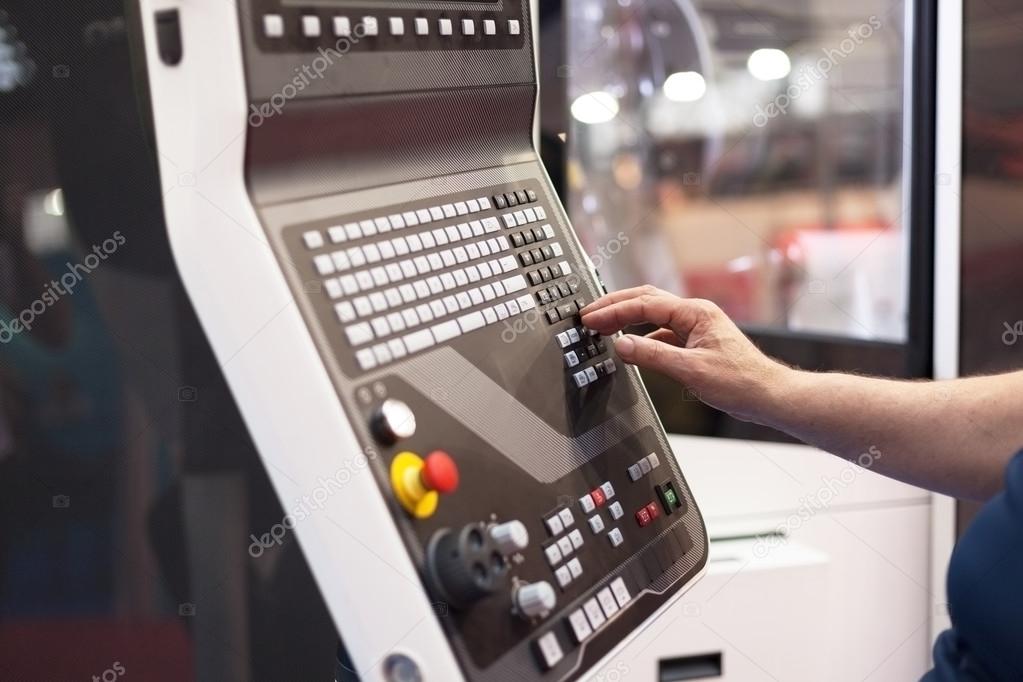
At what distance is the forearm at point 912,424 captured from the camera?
3.43 feet

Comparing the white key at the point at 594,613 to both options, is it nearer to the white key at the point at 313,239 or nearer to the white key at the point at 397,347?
the white key at the point at 397,347

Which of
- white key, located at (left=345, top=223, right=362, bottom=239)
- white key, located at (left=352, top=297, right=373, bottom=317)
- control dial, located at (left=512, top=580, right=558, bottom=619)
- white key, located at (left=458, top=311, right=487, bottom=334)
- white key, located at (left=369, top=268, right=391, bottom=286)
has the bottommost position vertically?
control dial, located at (left=512, top=580, right=558, bottom=619)

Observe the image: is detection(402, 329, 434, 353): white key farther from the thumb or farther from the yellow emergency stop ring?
the thumb

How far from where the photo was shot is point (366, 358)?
2.57ft

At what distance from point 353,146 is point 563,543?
15.6 inches

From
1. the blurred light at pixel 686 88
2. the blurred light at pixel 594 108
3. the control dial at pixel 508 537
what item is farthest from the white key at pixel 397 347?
the blurred light at pixel 686 88

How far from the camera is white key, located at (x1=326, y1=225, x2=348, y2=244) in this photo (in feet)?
2.68

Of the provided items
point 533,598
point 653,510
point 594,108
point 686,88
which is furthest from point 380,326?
point 686,88

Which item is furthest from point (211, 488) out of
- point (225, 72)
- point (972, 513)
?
point (972, 513)

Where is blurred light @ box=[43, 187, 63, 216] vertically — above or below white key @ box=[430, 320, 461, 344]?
above

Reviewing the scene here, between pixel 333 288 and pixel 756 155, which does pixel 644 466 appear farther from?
pixel 756 155

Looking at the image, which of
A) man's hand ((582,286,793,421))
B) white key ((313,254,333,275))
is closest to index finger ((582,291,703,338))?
man's hand ((582,286,793,421))

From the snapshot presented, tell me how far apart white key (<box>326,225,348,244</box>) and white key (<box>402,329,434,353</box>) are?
0.10 meters

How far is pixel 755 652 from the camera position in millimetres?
1705
